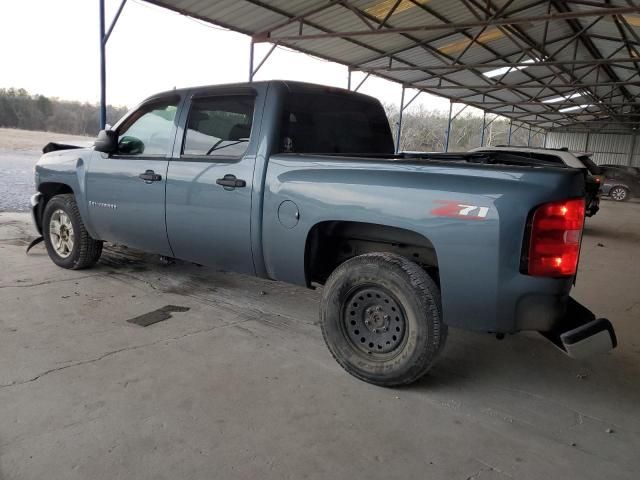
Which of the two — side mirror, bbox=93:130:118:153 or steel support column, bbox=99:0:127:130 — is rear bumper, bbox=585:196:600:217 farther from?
steel support column, bbox=99:0:127:130

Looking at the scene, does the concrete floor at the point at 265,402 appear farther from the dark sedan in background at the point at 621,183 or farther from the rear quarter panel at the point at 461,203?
the dark sedan in background at the point at 621,183

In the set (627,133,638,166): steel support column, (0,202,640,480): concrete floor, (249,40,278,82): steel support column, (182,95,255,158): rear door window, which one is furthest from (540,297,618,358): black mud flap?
(627,133,638,166): steel support column

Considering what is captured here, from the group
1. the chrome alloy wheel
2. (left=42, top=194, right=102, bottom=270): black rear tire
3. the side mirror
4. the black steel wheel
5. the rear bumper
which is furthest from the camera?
the rear bumper

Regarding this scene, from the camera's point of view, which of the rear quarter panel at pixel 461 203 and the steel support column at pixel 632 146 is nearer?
the rear quarter panel at pixel 461 203

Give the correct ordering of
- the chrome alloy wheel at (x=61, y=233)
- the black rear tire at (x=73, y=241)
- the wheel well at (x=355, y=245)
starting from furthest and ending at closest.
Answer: the chrome alloy wheel at (x=61, y=233)
the black rear tire at (x=73, y=241)
the wheel well at (x=355, y=245)

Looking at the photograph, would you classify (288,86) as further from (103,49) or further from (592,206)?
(592,206)

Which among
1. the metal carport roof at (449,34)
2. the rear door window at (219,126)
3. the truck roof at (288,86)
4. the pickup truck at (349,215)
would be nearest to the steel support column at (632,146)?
the metal carport roof at (449,34)

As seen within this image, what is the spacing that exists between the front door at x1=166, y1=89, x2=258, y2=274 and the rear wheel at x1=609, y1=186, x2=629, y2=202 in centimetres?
2118

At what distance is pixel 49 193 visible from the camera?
5.24 m

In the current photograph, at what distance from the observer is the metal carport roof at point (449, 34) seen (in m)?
10.2

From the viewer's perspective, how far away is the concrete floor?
2.22 meters

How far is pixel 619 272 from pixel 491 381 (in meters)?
4.54

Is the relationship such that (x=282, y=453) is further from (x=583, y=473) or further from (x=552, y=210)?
(x=552, y=210)

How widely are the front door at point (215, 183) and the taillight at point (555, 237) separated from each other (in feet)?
6.13
